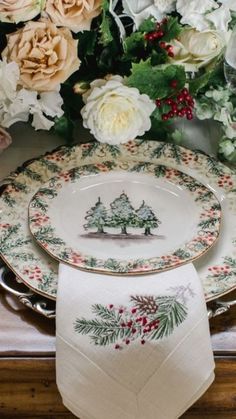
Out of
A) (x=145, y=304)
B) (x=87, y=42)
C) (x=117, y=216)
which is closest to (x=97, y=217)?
(x=117, y=216)

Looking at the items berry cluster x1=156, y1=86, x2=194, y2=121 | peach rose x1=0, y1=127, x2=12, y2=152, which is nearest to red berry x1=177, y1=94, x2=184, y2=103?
berry cluster x1=156, y1=86, x2=194, y2=121

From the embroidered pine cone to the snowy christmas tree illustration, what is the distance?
9 centimetres

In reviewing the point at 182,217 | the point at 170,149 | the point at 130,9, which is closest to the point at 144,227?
the point at 182,217

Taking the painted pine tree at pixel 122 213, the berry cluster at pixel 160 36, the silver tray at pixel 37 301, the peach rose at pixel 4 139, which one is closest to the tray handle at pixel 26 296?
the silver tray at pixel 37 301

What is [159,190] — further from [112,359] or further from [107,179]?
[112,359]

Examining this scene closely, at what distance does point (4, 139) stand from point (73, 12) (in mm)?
174

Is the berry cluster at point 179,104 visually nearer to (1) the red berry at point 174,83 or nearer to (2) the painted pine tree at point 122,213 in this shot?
(1) the red berry at point 174,83

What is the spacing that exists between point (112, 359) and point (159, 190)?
22 cm

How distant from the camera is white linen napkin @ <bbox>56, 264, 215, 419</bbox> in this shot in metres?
0.62

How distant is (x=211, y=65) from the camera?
2.74 feet

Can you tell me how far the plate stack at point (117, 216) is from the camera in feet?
2.20

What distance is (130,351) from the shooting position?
0.62 meters

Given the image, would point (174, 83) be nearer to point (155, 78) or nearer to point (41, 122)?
point (155, 78)

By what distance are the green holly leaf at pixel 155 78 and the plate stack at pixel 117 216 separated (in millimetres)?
62
